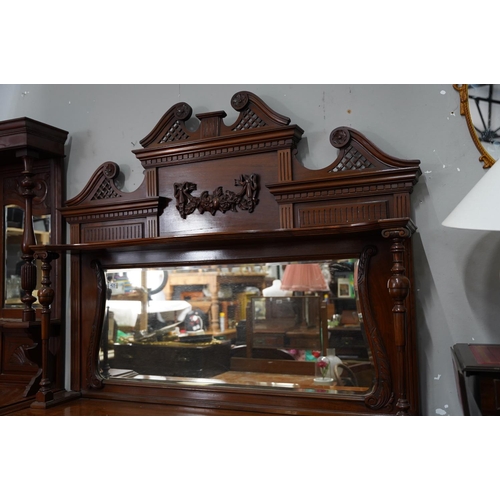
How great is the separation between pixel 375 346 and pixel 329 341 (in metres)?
0.18

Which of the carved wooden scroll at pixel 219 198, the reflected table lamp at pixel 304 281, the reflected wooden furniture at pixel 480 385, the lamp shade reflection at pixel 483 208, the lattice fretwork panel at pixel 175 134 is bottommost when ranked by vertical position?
the reflected wooden furniture at pixel 480 385

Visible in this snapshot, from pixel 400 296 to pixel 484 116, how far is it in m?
0.73

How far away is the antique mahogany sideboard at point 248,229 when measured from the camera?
1991mm

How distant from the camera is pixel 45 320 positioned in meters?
2.31

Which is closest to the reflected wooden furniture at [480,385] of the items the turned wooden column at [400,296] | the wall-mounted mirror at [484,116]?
the turned wooden column at [400,296]

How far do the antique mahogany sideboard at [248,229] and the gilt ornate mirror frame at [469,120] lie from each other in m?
0.22

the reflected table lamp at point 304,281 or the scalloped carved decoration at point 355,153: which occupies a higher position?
the scalloped carved decoration at point 355,153

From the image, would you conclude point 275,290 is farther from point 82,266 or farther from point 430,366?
point 82,266

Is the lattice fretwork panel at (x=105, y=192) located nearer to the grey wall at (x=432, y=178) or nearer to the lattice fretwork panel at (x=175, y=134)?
the lattice fretwork panel at (x=175, y=134)

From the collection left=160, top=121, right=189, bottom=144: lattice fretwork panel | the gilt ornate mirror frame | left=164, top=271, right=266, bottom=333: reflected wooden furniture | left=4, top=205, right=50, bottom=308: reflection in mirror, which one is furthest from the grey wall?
left=4, top=205, right=50, bottom=308: reflection in mirror

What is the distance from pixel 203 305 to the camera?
2.31 metres

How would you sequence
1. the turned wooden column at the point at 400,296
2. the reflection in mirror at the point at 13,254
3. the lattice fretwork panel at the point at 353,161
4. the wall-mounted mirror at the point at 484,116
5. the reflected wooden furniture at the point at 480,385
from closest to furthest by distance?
the reflected wooden furniture at the point at 480,385
the turned wooden column at the point at 400,296
the wall-mounted mirror at the point at 484,116
the lattice fretwork panel at the point at 353,161
the reflection in mirror at the point at 13,254

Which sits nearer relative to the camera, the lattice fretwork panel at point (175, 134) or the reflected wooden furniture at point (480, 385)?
the reflected wooden furniture at point (480, 385)

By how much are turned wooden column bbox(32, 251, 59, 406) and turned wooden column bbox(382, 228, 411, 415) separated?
1392 mm
